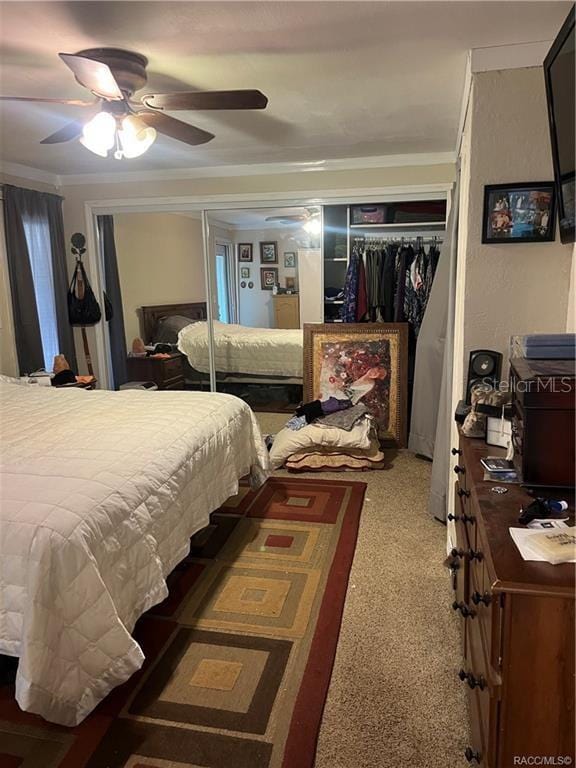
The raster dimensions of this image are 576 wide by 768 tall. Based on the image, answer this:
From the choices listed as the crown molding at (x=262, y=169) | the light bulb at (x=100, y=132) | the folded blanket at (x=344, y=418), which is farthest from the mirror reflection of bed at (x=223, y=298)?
the light bulb at (x=100, y=132)

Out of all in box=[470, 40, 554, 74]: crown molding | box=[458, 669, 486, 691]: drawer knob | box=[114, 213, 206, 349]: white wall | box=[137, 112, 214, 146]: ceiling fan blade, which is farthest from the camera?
box=[114, 213, 206, 349]: white wall

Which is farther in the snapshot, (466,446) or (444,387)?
(444,387)

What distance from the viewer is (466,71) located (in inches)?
92.2

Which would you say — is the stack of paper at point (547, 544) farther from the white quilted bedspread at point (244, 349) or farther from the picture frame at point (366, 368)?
the white quilted bedspread at point (244, 349)

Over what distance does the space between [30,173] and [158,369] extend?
1.95m

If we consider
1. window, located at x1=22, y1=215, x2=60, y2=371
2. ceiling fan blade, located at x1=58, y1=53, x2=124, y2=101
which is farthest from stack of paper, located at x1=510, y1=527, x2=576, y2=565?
window, located at x1=22, y1=215, x2=60, y2=371

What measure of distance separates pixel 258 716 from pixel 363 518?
5.17 ft

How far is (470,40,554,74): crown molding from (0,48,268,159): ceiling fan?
2.87ft

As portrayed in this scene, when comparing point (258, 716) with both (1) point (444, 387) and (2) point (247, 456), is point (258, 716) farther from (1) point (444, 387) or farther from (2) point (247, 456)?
(1) point (444, 387)

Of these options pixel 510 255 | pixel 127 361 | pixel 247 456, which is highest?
pixel 510 255

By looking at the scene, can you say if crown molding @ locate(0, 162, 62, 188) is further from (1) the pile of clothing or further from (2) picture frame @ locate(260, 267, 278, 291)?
(1) the pile of clothing

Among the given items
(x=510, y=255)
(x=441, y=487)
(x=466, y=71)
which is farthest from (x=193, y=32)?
(x=441, y=487)

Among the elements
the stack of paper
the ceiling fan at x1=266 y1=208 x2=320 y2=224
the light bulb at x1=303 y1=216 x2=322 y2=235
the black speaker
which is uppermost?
the ceiling fan at x1=266 y1=208 x2=320 y2=224

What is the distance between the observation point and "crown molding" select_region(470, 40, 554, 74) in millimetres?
2055
